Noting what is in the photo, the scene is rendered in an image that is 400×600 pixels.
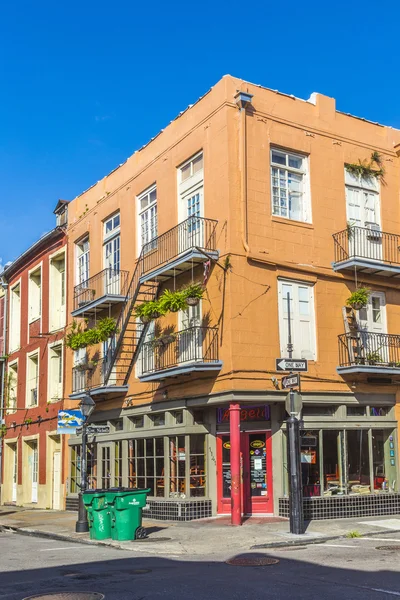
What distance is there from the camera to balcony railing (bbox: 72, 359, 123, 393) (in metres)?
22.6

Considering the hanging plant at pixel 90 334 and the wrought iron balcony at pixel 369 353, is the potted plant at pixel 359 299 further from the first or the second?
the hanging plant at pixel 90 334

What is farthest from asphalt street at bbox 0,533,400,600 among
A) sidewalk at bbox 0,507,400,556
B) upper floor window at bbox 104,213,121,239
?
upper floor window at bbox 104,213,121,239

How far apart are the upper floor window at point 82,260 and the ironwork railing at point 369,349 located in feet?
33.7

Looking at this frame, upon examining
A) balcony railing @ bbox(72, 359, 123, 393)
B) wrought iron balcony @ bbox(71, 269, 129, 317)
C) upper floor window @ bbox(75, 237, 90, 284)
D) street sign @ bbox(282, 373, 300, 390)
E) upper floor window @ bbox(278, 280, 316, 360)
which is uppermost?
upper floor window @ bbox(75, 237, 90, 284)

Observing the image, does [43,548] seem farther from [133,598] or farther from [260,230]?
[260,230]

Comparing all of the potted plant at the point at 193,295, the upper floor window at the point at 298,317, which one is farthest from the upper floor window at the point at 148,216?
the upper floor window at the point at 298,317

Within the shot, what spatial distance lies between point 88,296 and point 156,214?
174 inches

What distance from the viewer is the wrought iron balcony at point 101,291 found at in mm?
22219

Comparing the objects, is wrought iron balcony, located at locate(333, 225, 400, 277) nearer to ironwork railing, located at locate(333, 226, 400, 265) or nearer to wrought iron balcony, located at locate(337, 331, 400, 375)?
ironwork railing, located at locate(333, 226, 400, 265)

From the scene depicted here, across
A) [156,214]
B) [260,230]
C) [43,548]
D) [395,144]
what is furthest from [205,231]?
[43,548]

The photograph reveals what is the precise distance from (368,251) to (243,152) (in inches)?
177

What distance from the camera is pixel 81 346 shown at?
79.5 feet

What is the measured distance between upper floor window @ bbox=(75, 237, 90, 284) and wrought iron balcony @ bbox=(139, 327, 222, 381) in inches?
237

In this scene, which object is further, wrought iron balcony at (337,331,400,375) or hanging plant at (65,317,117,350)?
hanging plant at (65,317,117,350)
